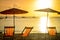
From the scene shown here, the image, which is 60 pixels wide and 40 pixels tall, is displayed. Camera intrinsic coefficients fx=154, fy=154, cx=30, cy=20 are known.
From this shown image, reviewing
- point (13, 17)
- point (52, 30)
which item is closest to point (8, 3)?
point (13, 17)

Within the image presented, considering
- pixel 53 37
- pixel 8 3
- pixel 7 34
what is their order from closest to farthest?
1. pixel 7 34
2. pixel 53 37
3. pixel 8 3

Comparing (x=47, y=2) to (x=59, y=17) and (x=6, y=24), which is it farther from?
(x=6, y=24)

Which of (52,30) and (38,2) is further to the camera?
(38,2)

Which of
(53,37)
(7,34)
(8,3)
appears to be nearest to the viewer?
(7,34)

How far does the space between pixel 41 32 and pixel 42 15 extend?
25.7 inches

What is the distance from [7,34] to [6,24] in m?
1.13

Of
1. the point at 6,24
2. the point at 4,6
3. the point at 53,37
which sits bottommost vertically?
the point at 53,37

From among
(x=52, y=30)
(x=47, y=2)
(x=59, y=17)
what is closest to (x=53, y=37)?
(x=52, y=30)

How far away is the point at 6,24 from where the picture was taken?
582 centimetres

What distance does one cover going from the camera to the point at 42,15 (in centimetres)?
588

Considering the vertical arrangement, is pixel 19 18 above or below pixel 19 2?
below

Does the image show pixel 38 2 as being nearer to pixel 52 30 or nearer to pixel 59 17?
pixel 59 17

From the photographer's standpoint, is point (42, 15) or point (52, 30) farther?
point (42, 15)

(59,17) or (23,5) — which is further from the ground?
(23,5)
